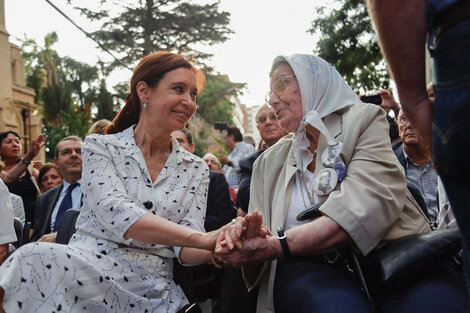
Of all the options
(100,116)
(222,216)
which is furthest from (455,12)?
(100,116)

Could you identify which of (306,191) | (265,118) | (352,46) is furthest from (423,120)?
(352,46)

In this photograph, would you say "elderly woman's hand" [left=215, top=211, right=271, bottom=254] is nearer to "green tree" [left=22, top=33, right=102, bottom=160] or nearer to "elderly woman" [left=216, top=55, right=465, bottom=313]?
"elderly woman" [left=216, top=55, right=465, bottom=313]

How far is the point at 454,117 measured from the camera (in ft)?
4.12

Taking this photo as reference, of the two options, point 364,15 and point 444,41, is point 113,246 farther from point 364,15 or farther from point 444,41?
point 364,15

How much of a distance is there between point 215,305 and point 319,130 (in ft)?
7.36

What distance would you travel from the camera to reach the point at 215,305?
13.8 ft

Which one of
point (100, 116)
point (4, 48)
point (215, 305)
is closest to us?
point (215, 305)

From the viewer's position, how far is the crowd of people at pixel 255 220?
2111 millimetres

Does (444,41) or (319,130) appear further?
(319,130)

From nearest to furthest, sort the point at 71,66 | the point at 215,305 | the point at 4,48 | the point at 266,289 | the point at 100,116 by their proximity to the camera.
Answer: the point at 266,289 → the point at 215,305 → the point at 4,48 → the point at 100,116 → the point at 71,66

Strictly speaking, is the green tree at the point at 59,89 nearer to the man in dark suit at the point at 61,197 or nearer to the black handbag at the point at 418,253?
the man in dark suit at the point at 61,197

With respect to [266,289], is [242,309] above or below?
below

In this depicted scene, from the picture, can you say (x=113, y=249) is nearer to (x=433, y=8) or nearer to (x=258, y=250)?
(x=258, y=250)

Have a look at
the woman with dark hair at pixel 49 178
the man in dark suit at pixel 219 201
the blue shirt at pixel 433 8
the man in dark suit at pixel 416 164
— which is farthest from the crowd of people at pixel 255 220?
the woman with dark hair at pixel 49 178
